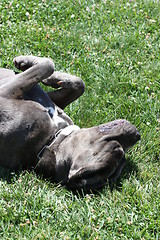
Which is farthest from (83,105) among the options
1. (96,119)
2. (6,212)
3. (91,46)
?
(6,212)

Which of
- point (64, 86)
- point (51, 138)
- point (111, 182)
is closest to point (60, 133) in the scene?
point (51, 138)

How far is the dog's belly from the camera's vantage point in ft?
15.6

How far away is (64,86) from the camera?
521 centimetres

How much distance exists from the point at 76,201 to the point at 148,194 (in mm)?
672

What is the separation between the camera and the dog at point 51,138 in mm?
4473

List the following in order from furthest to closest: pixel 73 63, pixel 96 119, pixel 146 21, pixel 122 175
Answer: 1. pixel 146 21
2. pixel 73 63
3. pixel 96 119
4. pixel 122 175

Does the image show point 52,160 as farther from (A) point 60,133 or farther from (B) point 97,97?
(B) point 97,97

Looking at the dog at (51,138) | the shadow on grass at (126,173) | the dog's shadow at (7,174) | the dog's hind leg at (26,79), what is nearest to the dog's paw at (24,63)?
the dog at (51,138)

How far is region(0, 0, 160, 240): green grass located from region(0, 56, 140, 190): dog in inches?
7.0

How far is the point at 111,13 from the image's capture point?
25.0ft

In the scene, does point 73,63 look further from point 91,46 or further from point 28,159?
point 28,159

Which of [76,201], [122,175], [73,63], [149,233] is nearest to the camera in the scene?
[149,233]

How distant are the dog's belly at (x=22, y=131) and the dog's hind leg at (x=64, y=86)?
388 mm

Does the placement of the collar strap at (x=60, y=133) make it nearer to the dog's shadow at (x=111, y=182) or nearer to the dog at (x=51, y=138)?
the dog at (x=51, y=138)
